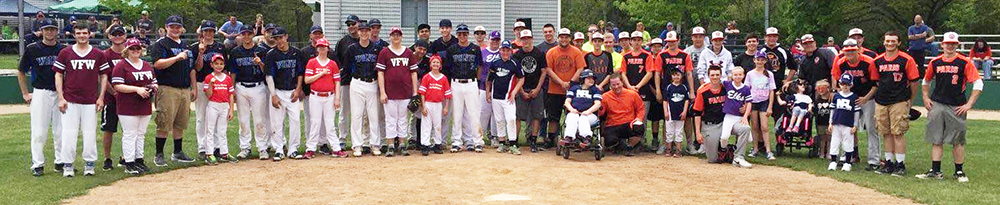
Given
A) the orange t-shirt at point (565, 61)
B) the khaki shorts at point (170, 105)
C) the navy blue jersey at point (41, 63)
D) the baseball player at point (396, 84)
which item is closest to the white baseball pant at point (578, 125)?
the orange t-shirt at point (565, 61)

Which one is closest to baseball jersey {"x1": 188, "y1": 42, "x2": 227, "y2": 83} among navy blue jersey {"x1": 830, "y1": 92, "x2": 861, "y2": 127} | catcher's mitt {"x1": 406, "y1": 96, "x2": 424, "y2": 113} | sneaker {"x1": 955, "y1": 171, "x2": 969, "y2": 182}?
catcher's mitt {"x1": 406, "y1": 96, "x2": 424, "y2": 113}

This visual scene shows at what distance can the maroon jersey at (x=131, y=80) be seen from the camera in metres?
11.0

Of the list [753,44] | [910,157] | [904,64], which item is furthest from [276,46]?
[910,157]

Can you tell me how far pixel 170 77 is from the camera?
1164cm

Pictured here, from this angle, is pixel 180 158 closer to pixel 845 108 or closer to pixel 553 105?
pixel 553 105

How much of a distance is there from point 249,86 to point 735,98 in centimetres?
613

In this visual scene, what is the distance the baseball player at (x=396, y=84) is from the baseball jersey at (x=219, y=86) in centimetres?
186

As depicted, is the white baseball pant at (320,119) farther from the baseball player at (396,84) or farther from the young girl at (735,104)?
the young girl at (735,104)

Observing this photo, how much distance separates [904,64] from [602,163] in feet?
12.2

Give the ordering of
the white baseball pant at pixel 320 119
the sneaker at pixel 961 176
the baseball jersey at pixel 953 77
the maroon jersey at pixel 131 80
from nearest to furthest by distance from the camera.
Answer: the baseball jersey at pixel 953 77, the sneaker at pixel 961 176, the maroon jersey at pixel 131 80, the white baseball pant at pixel 320 119

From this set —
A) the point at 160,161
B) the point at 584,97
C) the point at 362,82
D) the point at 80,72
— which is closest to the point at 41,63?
the point at 80,72

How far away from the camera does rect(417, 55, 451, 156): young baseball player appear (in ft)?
42.4

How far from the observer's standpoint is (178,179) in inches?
426

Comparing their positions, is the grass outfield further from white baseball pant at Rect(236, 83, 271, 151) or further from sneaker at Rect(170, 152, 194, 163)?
white baseball pant at Rect(236, 83, 271, 151)
